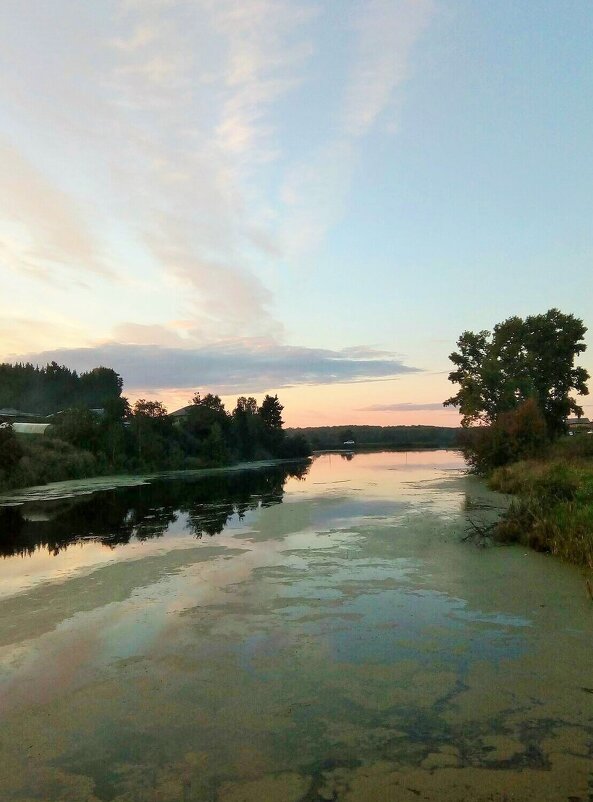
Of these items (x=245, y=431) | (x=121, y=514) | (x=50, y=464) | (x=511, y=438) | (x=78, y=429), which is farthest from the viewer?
(x=245, y=431)

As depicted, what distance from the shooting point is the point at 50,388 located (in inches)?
3784

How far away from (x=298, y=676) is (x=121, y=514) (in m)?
18.2

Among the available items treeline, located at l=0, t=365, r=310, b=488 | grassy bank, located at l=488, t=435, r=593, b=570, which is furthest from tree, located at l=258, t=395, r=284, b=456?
grassy bank, located at l=488, t=435, r=593, b=570

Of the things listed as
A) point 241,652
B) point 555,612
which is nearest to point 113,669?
point 241,652

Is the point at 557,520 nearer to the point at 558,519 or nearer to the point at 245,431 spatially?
the point at 558,519

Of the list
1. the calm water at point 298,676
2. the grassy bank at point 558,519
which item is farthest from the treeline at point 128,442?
the grassy bank at point 558,519

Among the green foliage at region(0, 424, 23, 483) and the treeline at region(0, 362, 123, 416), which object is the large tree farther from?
the treeline at region(0, 362, 123, 416)

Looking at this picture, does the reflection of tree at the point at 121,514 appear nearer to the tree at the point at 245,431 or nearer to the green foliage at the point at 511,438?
the green foliage at the point at 511,438

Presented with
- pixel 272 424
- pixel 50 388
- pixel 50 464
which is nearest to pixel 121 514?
pixel 50 464

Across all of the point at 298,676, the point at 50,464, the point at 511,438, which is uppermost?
the point at 511,438

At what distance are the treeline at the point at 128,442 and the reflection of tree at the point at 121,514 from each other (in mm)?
7221

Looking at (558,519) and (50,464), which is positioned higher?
(50,464)

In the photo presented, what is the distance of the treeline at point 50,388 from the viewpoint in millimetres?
90438

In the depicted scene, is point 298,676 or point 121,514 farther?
point 121,514
